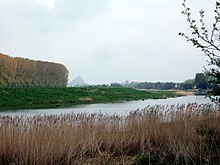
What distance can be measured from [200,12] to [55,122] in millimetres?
3670

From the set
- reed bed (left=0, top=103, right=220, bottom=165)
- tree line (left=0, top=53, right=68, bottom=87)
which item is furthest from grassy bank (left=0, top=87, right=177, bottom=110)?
reed bed (left=0, top=103, right=220, bottom=165)

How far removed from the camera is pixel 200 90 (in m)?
7.63

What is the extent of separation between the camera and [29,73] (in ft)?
185

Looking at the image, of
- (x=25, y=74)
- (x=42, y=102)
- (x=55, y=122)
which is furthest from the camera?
(x=25, y=74)

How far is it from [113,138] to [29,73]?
52070 millimetres

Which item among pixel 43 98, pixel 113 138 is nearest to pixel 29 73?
pixel 43 98

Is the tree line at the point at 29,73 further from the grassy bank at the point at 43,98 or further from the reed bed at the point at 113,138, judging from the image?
the reed bed at the point at 113,138

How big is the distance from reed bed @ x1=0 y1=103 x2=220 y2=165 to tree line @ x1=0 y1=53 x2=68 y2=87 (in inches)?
1707

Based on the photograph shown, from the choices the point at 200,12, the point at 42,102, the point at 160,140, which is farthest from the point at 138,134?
the point at 42,102

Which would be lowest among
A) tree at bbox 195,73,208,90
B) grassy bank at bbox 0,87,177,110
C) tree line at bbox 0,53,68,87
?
grassy bank at bbox 0,87,177,110

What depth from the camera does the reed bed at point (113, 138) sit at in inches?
195

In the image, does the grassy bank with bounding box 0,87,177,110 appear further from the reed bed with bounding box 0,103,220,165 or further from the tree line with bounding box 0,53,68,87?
the reed bed with bounding box 0,103,220,165

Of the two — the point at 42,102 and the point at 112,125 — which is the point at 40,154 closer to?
the point at 112,125

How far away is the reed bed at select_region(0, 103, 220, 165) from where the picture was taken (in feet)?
16.2
